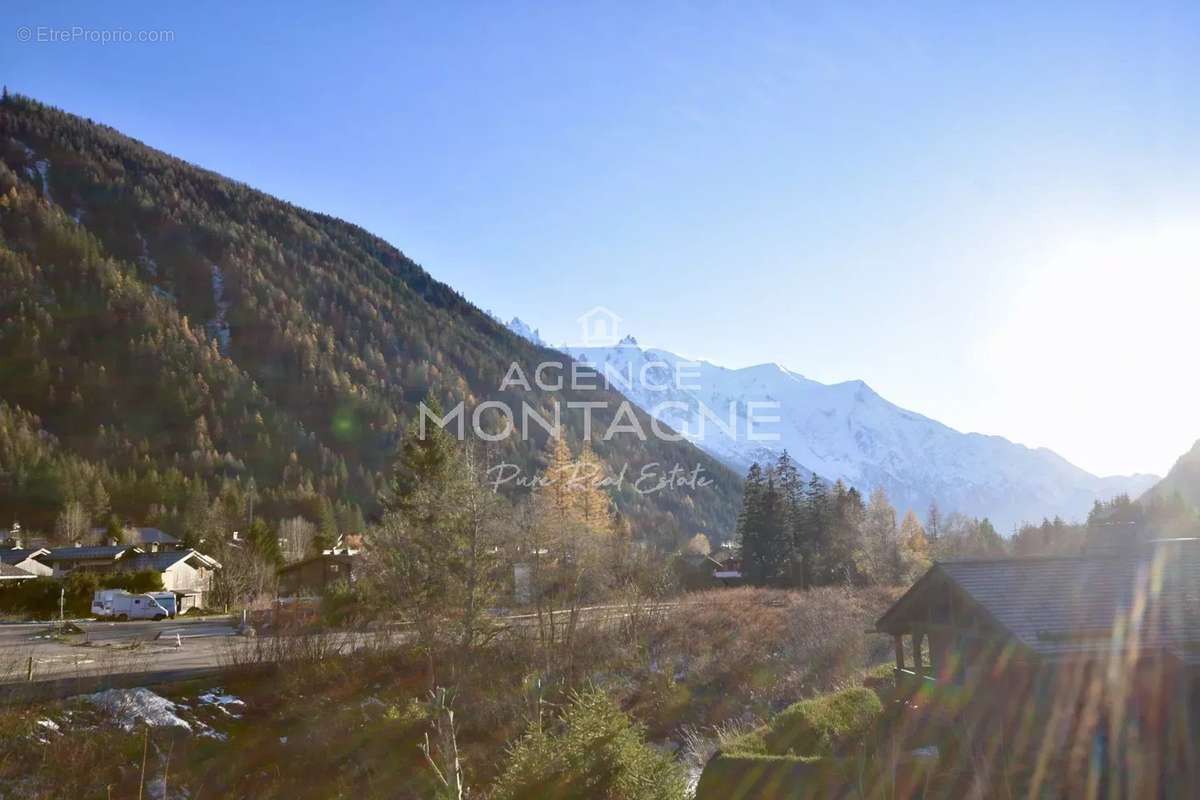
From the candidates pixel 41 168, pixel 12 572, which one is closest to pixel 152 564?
pixel 12 572

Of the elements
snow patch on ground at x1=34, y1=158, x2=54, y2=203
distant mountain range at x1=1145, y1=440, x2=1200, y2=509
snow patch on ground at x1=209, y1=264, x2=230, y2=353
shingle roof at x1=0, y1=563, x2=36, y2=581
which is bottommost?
shingle roof at x1=0, y1=563, x2=36, y2=581

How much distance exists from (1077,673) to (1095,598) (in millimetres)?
2159

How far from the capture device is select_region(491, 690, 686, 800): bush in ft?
44.3

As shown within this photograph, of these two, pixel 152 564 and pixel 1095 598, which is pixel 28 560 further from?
pixel 1095 598

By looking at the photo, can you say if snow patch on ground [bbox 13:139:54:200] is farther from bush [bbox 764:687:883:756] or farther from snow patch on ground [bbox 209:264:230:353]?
bush [bbox 764:687:883:756]

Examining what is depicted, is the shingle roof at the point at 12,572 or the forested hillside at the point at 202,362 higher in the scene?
the forested hillside at the point at 202,362

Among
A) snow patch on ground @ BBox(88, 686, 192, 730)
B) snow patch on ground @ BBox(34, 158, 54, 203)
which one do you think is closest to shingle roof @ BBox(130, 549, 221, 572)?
snow patch on ground @ BBox(88, 686, 192, 730)

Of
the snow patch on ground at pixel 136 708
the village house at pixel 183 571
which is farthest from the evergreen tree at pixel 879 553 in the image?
the village house at pixel 183 571

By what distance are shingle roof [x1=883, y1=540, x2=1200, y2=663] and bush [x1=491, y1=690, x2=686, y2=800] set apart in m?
7.40

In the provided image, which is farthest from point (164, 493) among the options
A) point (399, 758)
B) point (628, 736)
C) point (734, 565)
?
point (628, 736)

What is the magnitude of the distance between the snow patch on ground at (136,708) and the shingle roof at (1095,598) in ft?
63.4

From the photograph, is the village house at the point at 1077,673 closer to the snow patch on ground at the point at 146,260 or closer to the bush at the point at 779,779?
the bush at the point at 779,779

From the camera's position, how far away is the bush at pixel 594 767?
1351 cm

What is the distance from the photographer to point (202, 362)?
133375mm
